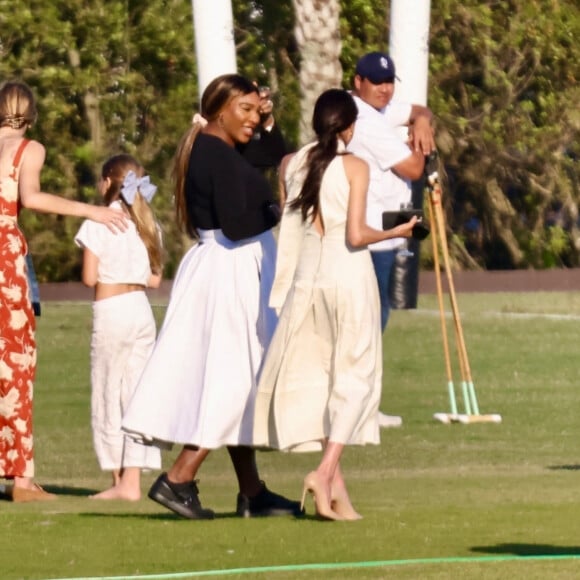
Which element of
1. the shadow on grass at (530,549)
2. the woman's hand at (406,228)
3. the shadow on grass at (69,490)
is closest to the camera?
the shadow on grass at (530,549)

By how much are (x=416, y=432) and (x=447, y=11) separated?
16221 millimetres

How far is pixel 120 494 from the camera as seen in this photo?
414 inches

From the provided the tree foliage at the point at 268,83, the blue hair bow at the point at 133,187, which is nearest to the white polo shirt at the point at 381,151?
the blue hair bow at the point at 133,187

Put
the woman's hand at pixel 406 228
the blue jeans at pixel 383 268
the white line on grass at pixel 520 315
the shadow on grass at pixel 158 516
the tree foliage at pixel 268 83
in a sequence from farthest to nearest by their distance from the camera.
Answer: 1. the tree foliage at pixel 268 83
2. the white line on grass at pixel 520 315
3. the blue jeans at pixel 383 268
4. the shadow on grass at pixel 158 516
5. the woman's hand at pixel 406 228

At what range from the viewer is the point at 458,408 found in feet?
50.0

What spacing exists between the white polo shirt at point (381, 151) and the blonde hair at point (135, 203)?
113cm

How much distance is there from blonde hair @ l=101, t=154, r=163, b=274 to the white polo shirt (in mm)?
1129

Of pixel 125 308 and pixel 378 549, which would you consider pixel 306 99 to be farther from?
pixel 378 549

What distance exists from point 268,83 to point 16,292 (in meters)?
20.0

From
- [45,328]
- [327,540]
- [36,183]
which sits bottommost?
[45,328]

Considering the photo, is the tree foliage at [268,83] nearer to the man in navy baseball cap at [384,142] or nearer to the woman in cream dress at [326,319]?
the man in navy baseball cap at [384,142]

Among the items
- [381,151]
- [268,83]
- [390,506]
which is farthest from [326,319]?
[268,83]

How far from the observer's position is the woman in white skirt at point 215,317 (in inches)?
361

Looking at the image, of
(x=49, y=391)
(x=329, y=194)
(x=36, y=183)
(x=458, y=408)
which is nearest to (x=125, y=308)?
(x=36, y=183)
